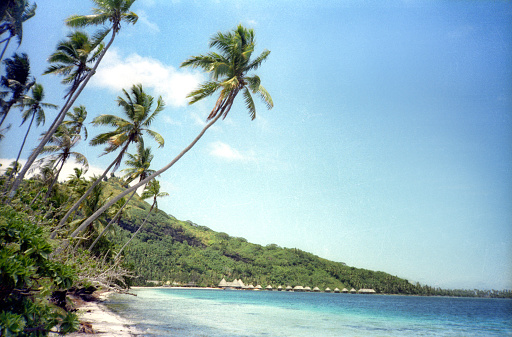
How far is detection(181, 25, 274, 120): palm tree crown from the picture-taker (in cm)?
1212

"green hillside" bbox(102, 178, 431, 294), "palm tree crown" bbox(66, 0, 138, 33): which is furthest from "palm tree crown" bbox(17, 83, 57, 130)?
"green hillside" bbox(102, 178, 431, 294)

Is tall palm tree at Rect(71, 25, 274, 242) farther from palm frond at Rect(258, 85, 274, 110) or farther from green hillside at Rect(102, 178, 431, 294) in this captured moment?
green hillside at Rect(102, 178, 431, 294)

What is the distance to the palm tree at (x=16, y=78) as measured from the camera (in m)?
13.4

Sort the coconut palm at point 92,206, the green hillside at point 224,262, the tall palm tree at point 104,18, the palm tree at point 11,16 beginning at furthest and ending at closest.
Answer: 1. the green hillside at point 224,262
2. the coconut palm at point 92,206
3. the tall palm tree at point 104,18
4. the palm tree at point 11,16

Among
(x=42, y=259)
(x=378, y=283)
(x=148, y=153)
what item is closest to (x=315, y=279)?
(x=378, y=283)

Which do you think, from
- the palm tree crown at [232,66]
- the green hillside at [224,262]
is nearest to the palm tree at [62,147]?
the palm tree crown at [232,66]

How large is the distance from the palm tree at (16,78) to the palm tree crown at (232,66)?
736cm

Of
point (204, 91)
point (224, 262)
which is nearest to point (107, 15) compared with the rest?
point (204, 91)

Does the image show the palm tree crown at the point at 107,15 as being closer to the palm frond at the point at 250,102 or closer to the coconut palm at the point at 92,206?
the palm frond at the point at 250,102

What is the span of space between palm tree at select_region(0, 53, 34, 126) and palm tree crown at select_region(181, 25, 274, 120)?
7355 mm

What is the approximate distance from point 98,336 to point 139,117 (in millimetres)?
8811

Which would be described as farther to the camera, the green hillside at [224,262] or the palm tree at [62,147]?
the green hillside at [224,262]

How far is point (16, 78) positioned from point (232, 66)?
32.3 feet

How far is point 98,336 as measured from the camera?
917 centimetres
